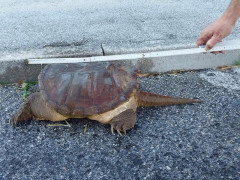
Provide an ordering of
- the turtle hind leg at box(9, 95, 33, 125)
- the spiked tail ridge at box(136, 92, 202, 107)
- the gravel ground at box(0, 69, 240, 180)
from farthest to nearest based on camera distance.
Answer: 1. the spiked tail ridge at box(136, 92, 202, 107)
2. the turtle hind leg at box(9, 95, 33, 125)
3. the gravel ground at box(0, 69, 240, 180)

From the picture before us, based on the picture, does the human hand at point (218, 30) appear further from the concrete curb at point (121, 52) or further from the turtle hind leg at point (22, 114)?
the turtle hind leg at point (22, 114)

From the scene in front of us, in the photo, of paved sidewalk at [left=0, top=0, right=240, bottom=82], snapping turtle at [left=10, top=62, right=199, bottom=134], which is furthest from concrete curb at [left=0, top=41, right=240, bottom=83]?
snapping turtle at [left=10, top=62, right=199, bottom=134]

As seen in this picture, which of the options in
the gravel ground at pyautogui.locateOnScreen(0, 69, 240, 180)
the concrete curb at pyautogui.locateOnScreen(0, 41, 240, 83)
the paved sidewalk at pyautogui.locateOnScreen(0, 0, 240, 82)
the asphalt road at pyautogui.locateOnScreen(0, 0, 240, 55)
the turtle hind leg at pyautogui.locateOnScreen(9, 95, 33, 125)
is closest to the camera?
the gravel ground at pyautogui.locateOnScreen(0, 69, 240, 180)

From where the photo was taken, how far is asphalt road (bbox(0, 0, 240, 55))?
122 inches

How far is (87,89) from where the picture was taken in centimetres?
214

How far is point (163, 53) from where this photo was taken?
2.33 meters

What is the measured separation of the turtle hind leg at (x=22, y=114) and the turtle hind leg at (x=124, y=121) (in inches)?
28.6

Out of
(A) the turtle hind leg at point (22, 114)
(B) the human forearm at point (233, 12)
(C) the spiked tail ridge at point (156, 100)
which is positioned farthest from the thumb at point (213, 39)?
(A) the turtle hind leg at point (22, 114)

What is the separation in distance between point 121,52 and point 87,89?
2.87 feet

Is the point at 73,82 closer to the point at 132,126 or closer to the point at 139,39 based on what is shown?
the point at 132,126

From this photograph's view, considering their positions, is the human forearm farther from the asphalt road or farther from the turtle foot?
the turtle foot

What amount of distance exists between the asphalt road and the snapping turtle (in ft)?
2.35

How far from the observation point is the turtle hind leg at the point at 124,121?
214 centimetres

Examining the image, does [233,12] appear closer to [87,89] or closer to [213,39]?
[213,39]
